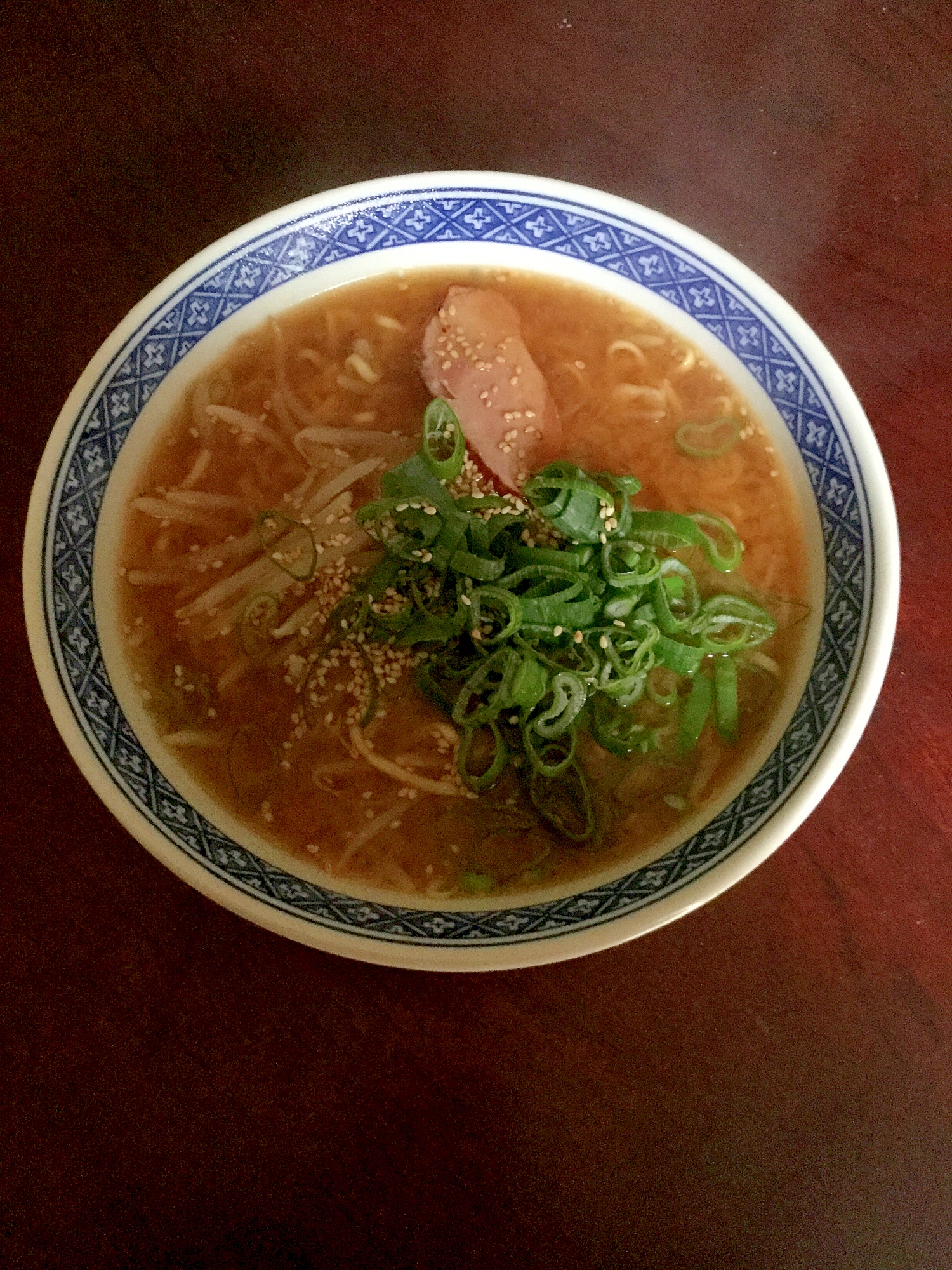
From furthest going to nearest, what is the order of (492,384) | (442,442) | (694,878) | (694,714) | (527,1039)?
(492,384), (442,442), (694,714), (527,1039), (694,878)

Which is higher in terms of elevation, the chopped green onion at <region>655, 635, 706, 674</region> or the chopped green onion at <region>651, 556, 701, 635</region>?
the chopped green onion at <region>651, 556, 701, 635</region>

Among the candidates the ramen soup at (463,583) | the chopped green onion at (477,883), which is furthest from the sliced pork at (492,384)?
the chopped green onion at (477,883)

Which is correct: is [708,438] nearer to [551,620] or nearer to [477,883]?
[551,620]

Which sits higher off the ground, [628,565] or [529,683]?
[628,565]

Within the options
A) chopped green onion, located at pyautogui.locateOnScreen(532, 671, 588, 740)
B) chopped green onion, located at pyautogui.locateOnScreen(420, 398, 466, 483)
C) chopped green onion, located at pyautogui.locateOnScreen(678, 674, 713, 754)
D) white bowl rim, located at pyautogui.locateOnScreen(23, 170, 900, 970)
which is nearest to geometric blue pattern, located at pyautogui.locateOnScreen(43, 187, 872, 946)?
white bowl rim, located at pyautogui.locateOnScreen(23, 170, 900, 970)

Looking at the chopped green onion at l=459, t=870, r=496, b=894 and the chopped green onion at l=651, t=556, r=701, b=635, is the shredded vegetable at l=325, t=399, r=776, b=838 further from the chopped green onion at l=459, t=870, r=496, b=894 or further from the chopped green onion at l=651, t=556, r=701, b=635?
the chopped green onion at l=459, t=870, r=496, b=894

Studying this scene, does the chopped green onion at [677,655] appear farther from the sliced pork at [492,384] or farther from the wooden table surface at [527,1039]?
the sliced pork at [492,384]

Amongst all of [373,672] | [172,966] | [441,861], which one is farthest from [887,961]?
[172,966]

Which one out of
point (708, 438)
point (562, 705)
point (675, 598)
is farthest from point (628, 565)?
point (708, 438)
